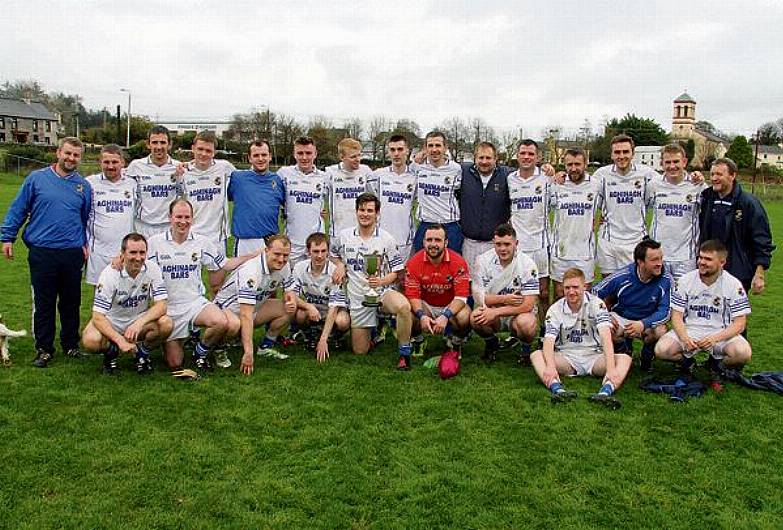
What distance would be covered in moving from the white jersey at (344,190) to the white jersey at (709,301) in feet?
10.9

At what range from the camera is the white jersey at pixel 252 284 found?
577cm

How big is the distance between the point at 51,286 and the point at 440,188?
391cm

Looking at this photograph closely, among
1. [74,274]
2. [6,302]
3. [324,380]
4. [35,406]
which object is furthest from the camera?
[6,302]

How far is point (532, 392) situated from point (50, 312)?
4307 millimetres

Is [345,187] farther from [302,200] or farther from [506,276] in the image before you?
[506,276]

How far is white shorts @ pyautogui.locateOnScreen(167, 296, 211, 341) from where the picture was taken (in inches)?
223

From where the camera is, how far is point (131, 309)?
5477 millimetres

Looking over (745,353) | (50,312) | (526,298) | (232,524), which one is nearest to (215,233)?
(50,312)

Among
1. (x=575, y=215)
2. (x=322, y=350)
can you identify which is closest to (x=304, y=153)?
(x=322, y=350)

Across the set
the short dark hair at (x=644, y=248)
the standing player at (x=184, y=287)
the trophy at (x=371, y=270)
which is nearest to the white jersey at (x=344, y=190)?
the trophy at (x=371, y=270)

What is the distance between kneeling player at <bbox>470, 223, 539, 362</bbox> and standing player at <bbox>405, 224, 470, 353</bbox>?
0.17m

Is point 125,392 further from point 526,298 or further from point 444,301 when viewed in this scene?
point 526,298

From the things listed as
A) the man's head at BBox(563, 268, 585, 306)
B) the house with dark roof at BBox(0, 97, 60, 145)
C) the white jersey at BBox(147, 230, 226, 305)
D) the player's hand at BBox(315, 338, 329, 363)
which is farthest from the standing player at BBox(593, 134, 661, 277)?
the house with dark roof at BBox(0, 97, 60, 145)

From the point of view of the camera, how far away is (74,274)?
592 cm
